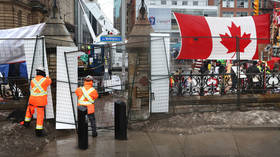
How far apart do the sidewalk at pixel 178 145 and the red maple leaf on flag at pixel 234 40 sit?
2760 millimetres

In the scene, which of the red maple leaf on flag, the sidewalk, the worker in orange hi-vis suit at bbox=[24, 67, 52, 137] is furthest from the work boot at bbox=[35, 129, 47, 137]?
the red maple leaf on flag

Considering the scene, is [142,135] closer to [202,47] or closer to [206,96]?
[206,96]

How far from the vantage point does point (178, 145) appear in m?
5.86

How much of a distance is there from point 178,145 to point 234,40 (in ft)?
13.7

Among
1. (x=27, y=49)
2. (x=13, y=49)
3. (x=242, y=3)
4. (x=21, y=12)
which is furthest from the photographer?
(x=242, y=3)

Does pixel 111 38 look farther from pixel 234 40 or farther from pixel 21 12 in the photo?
pixel 21 12

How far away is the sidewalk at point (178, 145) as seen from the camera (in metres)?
5.42

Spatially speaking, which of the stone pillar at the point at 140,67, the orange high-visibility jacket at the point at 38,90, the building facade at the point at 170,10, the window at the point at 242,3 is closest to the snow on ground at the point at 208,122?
the stone pillar at the point at 140,67

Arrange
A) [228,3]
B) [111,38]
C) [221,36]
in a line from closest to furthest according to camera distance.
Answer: [221,36], [111,38], [228,3]

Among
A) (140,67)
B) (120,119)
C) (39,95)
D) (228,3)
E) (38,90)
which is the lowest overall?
(120,119)

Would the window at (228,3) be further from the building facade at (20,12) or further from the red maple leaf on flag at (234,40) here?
the red maple leaf on flag at (234,40)

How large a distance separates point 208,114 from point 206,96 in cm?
Result: 63

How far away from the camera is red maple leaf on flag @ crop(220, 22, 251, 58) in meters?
8.15

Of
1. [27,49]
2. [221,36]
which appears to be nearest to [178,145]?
[221,36]
